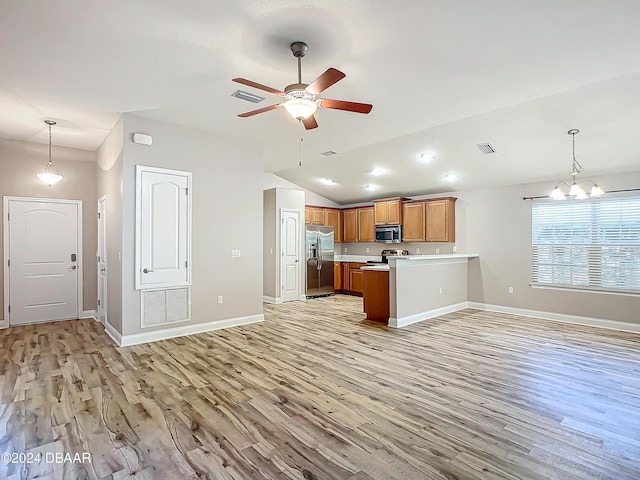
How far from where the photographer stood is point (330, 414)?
9.01ft

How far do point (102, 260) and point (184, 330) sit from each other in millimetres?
2078

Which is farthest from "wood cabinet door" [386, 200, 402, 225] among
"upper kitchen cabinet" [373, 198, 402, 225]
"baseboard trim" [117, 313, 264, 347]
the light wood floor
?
"baseboard trim" [117, 313, 264, 347]

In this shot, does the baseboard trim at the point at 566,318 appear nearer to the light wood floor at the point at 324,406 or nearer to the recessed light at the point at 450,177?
the light wood floor at the point at 324,406

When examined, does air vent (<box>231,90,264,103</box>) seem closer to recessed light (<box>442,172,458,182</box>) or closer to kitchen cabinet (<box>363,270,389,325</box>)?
kitchen cabinet (<box>363,270,389,325</box>)

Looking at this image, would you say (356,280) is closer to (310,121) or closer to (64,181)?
(310,121)

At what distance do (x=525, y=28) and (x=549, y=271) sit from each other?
5.07 m

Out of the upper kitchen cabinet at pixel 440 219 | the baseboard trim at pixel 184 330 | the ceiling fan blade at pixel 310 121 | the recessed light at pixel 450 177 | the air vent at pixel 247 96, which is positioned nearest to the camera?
the ceiling fan blade at pixel 310 121

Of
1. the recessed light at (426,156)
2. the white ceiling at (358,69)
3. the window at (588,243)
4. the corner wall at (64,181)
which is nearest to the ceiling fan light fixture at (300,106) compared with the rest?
the white ceiling at (358,69)

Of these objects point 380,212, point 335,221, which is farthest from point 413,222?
point 335,221

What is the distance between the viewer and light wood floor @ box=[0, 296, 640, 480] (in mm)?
2137

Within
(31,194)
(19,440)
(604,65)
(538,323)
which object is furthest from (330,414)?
(31,194)

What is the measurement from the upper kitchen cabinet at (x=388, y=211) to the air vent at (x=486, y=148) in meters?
2.73

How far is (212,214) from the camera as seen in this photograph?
533cm

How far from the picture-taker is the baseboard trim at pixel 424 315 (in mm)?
Answer: 5555
